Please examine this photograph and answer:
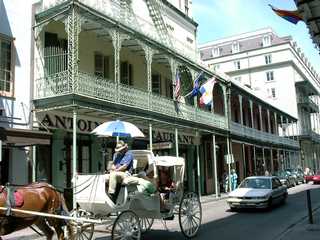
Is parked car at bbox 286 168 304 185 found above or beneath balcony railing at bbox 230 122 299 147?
beneath

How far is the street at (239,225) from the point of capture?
1257 centimetres

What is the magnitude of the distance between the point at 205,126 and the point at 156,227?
15.7m

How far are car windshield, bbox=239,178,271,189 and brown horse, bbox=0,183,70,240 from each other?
13503 millimetres

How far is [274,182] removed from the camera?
21656 millimetres

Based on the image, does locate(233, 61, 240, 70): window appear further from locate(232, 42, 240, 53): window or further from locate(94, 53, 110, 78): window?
locate(94, 53, 110, 78): window

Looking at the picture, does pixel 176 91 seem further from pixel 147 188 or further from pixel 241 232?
pixel 147 188

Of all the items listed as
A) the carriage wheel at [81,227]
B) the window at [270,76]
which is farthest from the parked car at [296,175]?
the carriage wheel at [81,227]

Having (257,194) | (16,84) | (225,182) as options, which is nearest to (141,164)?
(16,84)

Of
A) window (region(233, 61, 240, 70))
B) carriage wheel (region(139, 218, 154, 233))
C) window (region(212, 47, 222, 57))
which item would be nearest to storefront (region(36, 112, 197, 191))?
carriage wheel (region(139, 218, 154, 233))

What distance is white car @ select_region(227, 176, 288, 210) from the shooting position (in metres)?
19.5

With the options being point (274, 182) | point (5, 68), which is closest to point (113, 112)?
point (5, 68)

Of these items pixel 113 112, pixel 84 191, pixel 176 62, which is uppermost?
pixel 176 62

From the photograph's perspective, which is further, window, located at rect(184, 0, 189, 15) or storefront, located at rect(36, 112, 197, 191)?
window, located at rect(184, 0, 189, 15)

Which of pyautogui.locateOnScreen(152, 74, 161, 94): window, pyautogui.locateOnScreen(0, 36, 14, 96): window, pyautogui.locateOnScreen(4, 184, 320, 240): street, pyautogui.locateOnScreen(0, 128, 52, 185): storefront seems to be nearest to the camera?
pyautogui.locateOnScreen(4, 184, 320, 240): street
